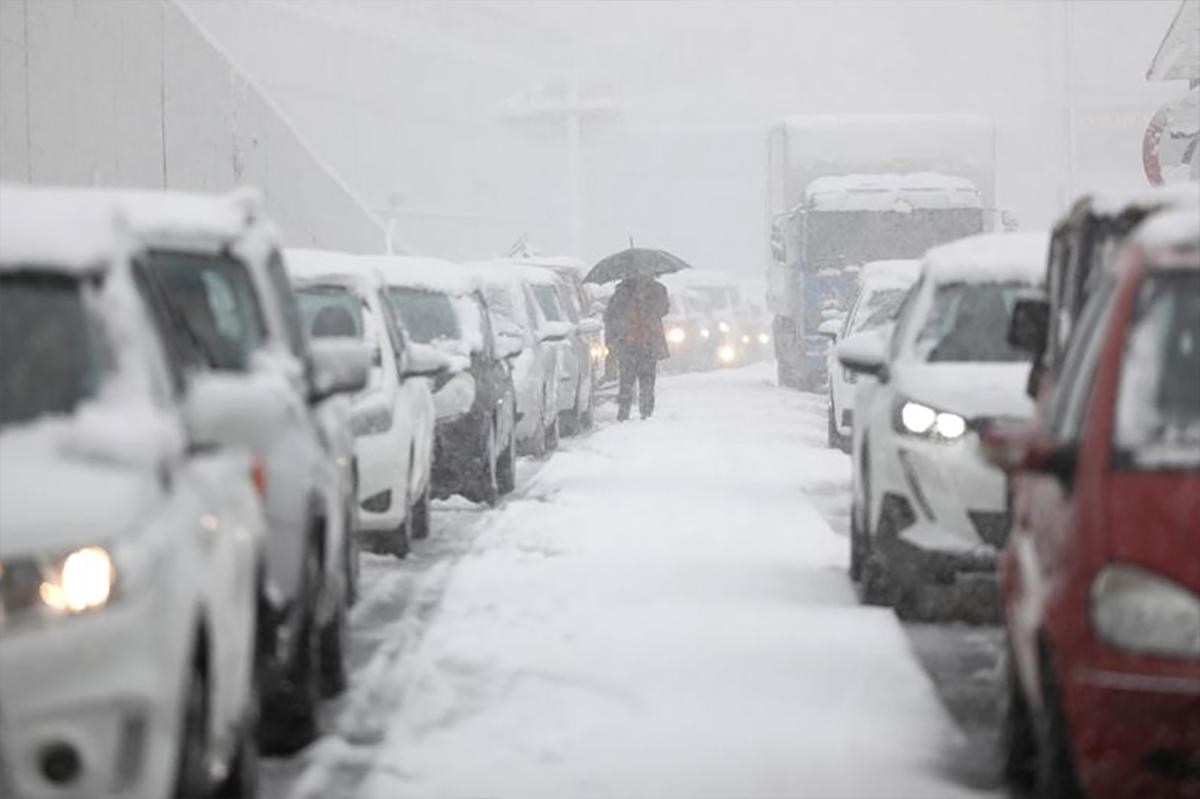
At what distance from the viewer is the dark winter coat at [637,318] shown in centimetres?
3228

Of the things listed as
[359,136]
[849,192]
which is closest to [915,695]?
[849,192]

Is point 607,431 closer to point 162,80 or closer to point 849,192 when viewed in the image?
point 162,80

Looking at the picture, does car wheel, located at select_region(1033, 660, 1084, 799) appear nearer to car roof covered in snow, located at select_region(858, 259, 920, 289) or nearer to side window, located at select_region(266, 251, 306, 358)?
side window, located at select_region(266, 251, 306, 358)

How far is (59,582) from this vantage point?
6.14 m

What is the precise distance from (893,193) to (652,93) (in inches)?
3309

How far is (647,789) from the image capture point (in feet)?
27.2

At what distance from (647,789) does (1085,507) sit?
222 cm

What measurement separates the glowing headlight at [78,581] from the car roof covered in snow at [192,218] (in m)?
2.52

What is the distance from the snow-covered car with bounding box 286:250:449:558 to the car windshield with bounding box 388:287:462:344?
10.6ft

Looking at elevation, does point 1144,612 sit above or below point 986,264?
below

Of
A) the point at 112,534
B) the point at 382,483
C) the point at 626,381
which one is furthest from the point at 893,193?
the point at 112,534

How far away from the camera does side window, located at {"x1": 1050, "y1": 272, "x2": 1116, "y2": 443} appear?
703 centimetres

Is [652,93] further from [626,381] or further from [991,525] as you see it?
[991,525]

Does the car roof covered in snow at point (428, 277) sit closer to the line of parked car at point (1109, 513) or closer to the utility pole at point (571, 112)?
the line of parked car at point (1109, 513)
